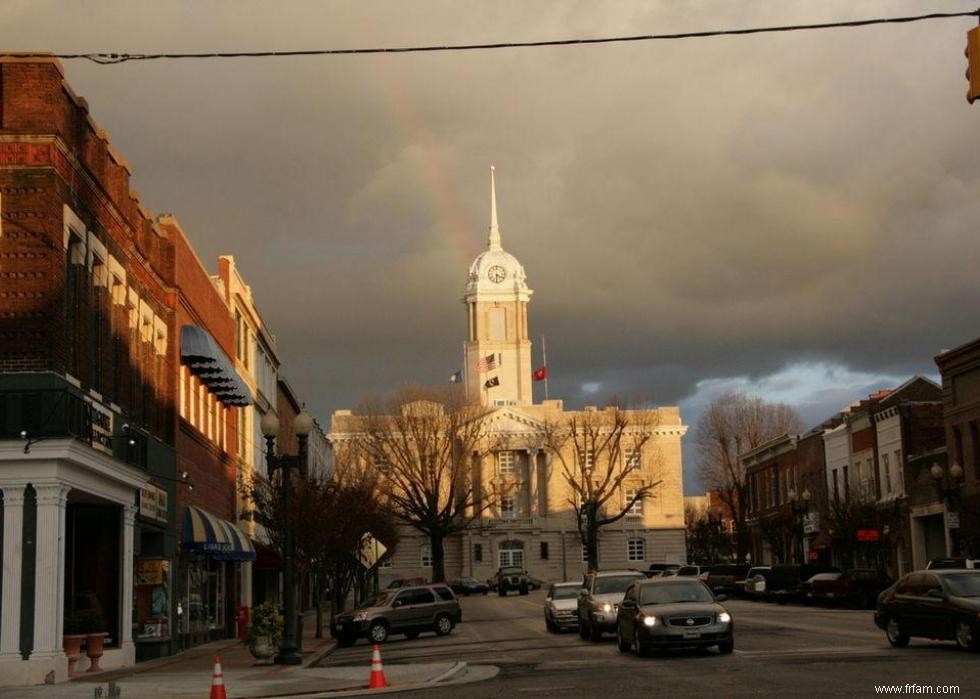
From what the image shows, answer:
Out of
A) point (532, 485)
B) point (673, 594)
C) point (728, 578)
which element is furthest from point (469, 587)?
point (673, 594)

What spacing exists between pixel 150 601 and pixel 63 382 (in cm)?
1024

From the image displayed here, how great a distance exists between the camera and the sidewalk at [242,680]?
22.4m

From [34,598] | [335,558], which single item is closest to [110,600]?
[34,598]

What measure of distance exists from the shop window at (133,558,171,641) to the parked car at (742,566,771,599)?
32291 millimetres

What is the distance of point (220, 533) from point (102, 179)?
1425 cm

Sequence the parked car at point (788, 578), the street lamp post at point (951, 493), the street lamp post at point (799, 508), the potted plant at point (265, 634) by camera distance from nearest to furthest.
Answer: the potted plant at point (265, 634) < the street lamp post at point (951, 493) < the parked car at point (788, 578) < the street lamp post at point (799, 508)

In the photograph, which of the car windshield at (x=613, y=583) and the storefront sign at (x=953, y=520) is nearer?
the car windshield at (x=613, y=583)

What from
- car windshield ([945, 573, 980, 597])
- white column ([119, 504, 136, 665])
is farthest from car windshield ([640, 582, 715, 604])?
white column ([119, 504, 136, 665])

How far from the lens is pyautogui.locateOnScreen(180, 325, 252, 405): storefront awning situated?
3894 cm

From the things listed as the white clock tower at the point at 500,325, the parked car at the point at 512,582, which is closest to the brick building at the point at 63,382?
the parked car at the point at 512,582

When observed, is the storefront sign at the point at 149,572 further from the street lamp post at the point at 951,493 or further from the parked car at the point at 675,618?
the street lamp post at the point at 951,493

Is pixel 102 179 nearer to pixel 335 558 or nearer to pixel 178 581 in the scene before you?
pixel 178 581

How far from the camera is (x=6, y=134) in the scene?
25.8 metres

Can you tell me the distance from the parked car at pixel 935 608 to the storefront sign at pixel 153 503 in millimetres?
16248
